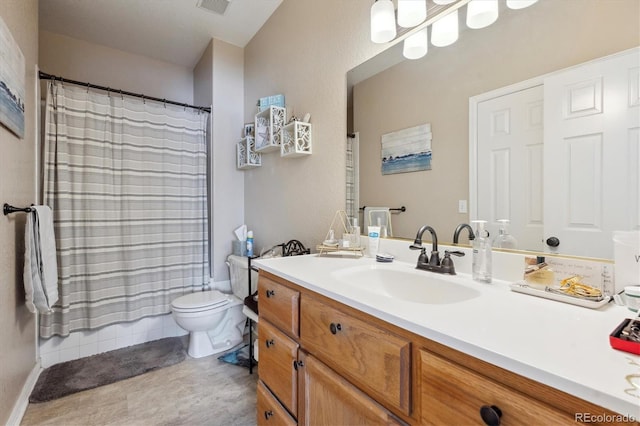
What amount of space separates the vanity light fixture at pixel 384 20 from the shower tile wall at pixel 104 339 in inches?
105

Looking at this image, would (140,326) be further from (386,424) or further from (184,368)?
(386,424)

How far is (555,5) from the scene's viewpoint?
87 centimetres

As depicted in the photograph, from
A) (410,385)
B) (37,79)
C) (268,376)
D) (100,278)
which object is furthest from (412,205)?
(37,79)

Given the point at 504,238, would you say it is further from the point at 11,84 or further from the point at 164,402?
the point at 11,84

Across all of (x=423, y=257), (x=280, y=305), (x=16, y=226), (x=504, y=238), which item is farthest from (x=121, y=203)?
(x=504, y=238)

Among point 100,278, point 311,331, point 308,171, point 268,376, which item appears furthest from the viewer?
point 100,278

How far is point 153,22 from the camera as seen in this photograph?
238cm

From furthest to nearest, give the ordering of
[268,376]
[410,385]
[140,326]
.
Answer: [140,326], [268,376], [410,385]

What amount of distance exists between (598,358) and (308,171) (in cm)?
162

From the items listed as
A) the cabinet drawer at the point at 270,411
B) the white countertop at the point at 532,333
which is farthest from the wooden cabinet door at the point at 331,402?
the white countertop at the point at 532,333

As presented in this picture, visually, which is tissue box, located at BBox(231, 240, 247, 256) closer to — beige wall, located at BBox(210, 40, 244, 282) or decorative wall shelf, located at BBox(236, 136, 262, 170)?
beige wall, located at BBox(210, 40, 244, 282)

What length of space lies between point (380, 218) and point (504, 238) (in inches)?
22.5

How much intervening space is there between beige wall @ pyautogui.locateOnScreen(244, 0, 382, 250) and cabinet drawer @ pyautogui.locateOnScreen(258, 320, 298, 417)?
0.73 m

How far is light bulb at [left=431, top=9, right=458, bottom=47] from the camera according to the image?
1139 millimetres
